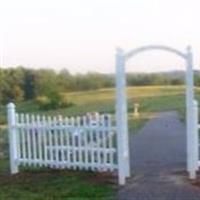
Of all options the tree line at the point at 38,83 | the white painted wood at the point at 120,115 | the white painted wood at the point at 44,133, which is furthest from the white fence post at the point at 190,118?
the tree line at the point at 38,83

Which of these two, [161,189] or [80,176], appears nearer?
A: [161,189]

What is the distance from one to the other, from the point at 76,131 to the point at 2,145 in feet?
27.0

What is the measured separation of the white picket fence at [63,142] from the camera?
14273mm

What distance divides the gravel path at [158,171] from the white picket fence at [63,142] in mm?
788

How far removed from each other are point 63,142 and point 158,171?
7.23ft

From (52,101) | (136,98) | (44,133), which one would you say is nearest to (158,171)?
(44,133)

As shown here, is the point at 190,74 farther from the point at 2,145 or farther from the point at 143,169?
the point at 2,145

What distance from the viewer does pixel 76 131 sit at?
1455 centimetres

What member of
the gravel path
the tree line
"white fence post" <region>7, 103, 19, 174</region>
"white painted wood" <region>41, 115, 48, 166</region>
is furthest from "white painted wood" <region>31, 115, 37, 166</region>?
the tree line

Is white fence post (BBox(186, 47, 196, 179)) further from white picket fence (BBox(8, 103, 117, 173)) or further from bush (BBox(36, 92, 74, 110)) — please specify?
bush (BBox(36, 92, 74, 110))

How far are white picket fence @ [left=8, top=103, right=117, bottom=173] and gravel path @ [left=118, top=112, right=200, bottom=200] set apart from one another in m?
0.79

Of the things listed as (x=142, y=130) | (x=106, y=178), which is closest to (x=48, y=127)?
(x=106, y=178)

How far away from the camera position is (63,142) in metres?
15.5

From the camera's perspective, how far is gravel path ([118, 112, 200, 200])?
40.3 feet
